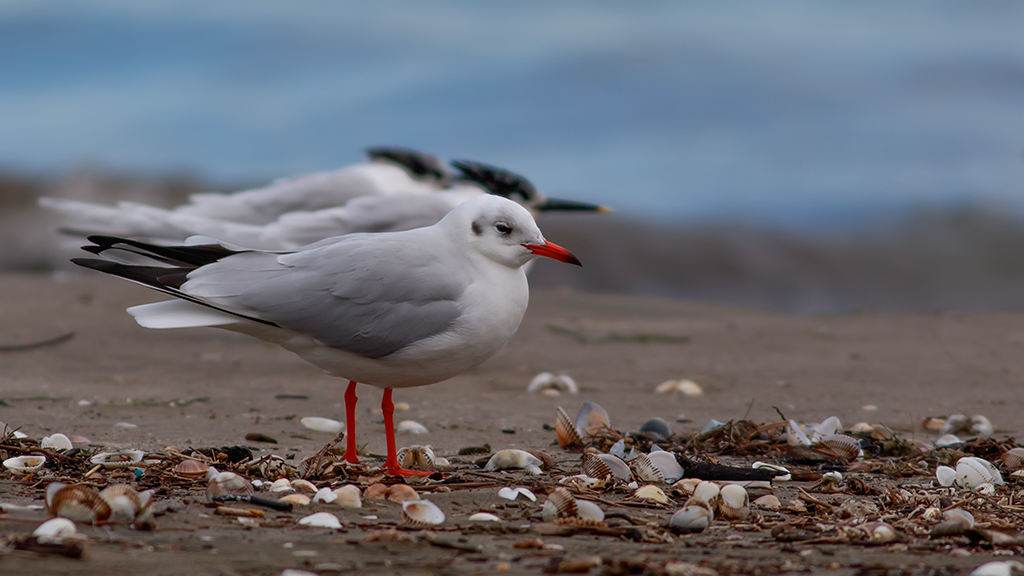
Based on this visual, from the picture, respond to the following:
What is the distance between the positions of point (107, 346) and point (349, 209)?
2.09 meters

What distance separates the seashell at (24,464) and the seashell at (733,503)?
7.41 feet

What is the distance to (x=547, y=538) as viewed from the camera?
9.10 feet

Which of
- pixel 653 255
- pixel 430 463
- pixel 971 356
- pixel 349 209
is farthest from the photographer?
pixel 653 255

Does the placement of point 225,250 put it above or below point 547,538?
above

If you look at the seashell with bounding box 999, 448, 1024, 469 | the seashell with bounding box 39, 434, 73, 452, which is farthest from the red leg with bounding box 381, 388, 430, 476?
the seashell with bounding box 999, 448, 1024, 469

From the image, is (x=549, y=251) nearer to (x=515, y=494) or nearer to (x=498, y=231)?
(x=498, y=231)

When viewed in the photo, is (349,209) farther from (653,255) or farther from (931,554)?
(653,255)

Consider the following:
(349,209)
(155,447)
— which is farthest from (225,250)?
(349,209)

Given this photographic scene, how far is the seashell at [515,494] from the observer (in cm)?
325

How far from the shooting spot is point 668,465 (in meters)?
3.66

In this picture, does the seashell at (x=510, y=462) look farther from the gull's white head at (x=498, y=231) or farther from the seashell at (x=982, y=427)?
the seashell at (x=982, y=427)

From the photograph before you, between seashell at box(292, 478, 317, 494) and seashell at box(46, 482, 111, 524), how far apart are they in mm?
696

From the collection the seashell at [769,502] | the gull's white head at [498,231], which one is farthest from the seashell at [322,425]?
the seashell at [769,502]

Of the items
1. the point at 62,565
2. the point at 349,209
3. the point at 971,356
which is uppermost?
the point at 349,209
